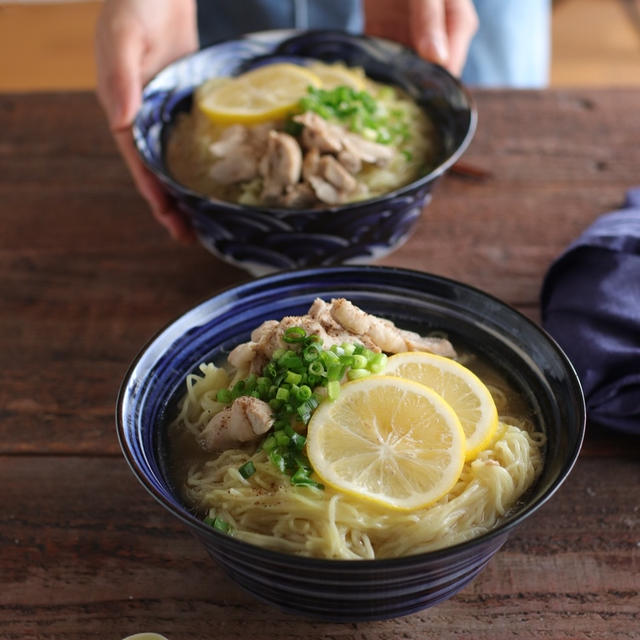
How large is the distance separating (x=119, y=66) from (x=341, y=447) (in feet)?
5.40

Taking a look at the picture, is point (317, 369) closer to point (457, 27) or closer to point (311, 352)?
point (311, 352)

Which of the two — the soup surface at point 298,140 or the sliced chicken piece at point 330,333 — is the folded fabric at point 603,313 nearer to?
the sliced chicken piece at point 330,333

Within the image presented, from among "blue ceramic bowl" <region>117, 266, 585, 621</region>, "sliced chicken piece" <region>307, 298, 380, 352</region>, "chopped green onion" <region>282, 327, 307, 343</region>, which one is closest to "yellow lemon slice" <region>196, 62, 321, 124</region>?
"blue ceramic bowl" <region>117, 266, 585, 621</region>

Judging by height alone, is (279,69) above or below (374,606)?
above

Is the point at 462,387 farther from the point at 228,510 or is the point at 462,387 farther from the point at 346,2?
the point at 346,2

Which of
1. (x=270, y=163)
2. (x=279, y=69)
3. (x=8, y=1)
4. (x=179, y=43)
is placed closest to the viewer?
(x=270, y=163)

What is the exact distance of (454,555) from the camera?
141 cm

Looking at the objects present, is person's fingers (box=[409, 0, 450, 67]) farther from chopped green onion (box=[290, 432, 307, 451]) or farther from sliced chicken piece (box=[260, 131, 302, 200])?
chopped green onion (box=[290, 432, 307, 451])

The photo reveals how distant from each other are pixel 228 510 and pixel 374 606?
0.34 metres

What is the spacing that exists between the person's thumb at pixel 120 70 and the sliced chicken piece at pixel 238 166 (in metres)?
0.34

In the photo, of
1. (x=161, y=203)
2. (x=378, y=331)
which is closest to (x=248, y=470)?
(x=378, y=331)

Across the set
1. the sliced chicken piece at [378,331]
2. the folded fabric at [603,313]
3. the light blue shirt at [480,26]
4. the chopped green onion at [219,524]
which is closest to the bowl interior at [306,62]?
the folded fabric at [603,313]

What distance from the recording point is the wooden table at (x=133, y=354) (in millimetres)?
1773

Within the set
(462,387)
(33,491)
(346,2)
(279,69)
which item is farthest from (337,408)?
(346,2)
